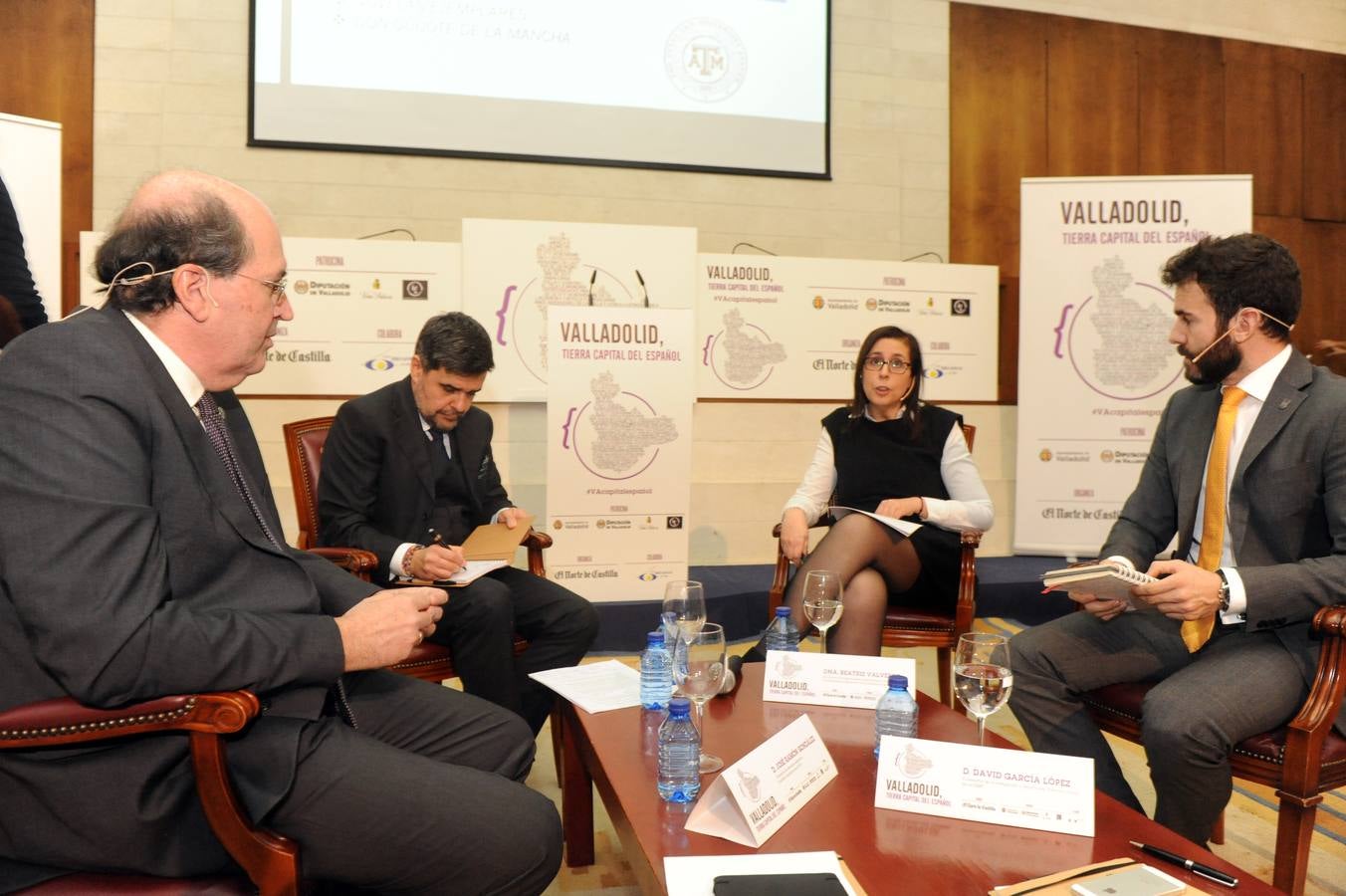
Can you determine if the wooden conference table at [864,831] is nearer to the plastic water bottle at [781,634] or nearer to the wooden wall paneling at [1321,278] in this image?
the plastic water bottle at [781,634]

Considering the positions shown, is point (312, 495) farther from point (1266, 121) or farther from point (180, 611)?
point (1266, 121)

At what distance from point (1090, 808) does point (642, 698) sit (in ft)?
2.98

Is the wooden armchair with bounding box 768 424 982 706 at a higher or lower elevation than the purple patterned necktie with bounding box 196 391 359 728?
lower

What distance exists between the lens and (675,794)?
1509mm

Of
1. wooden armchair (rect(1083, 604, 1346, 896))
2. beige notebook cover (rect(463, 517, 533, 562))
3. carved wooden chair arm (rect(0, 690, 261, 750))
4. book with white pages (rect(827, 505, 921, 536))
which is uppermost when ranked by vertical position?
book with white pages (rect(827, 505, 921, 536))

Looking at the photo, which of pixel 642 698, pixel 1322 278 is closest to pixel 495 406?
pixel 642 698

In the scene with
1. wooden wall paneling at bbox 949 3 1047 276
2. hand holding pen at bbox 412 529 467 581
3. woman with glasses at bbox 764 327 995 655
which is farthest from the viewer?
wooden wall paneling at bbox 949 3 1047 276

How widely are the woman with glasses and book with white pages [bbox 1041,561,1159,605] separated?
0.86 meters

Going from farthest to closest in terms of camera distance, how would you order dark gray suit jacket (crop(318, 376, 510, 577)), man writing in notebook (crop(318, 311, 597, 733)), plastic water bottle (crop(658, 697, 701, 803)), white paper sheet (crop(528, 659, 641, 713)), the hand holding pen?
dark gray suit jacket (crop(318, 376, 510, 577))
man writing in notebook (crop(318, 311, 597, 733))
the hand holding pen
white paper sheet (crop(528, 659, 641, 713))
plastic water bottle (crop(658, 697, 701, 803))

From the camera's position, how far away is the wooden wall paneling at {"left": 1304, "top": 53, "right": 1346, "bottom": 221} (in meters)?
6.11

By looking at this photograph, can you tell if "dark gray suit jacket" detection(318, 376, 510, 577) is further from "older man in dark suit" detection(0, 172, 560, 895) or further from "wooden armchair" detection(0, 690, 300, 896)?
"wooden armchair" detection(0, 690, 300, 896)

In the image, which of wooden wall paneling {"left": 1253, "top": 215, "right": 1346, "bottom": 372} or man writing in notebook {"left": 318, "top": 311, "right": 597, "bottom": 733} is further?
wooden wall paneling {"left": 1253, "top": 215, "right": 1346, "bottom": 372}

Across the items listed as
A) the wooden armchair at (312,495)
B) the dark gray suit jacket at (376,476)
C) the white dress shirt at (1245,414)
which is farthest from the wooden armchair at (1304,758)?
the dark gray suit jacket at (376,476)

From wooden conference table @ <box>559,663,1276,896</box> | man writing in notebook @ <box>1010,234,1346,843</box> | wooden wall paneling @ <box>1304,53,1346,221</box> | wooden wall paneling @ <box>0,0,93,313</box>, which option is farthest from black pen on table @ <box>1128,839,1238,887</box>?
wooden wall paneling @ <box>1304,53,1346,221</box>
